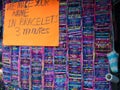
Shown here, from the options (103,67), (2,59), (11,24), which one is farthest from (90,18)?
(2,59)

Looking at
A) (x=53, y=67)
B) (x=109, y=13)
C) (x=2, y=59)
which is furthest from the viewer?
(x=2, y=59)

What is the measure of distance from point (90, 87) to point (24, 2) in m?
2.31

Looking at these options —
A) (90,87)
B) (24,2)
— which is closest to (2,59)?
(24,2)

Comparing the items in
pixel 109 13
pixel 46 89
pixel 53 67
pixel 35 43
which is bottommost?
pixel 46 89

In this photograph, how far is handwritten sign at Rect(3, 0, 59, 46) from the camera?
691cm

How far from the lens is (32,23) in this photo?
725 cm

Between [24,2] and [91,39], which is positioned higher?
[24,2]

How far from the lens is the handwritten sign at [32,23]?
6.91 metres

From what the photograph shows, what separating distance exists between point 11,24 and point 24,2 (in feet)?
1.89

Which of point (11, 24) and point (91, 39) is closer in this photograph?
point (91, 39)

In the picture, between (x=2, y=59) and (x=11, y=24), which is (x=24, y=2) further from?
(x=2, y=59)

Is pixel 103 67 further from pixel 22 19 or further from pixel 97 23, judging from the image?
pixel 22 19

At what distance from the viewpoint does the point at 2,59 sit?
315 inches

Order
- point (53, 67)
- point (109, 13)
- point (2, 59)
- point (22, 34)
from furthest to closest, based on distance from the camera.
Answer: point (2, 59), point (22, 34), point (53, 67), point (109, 13)
